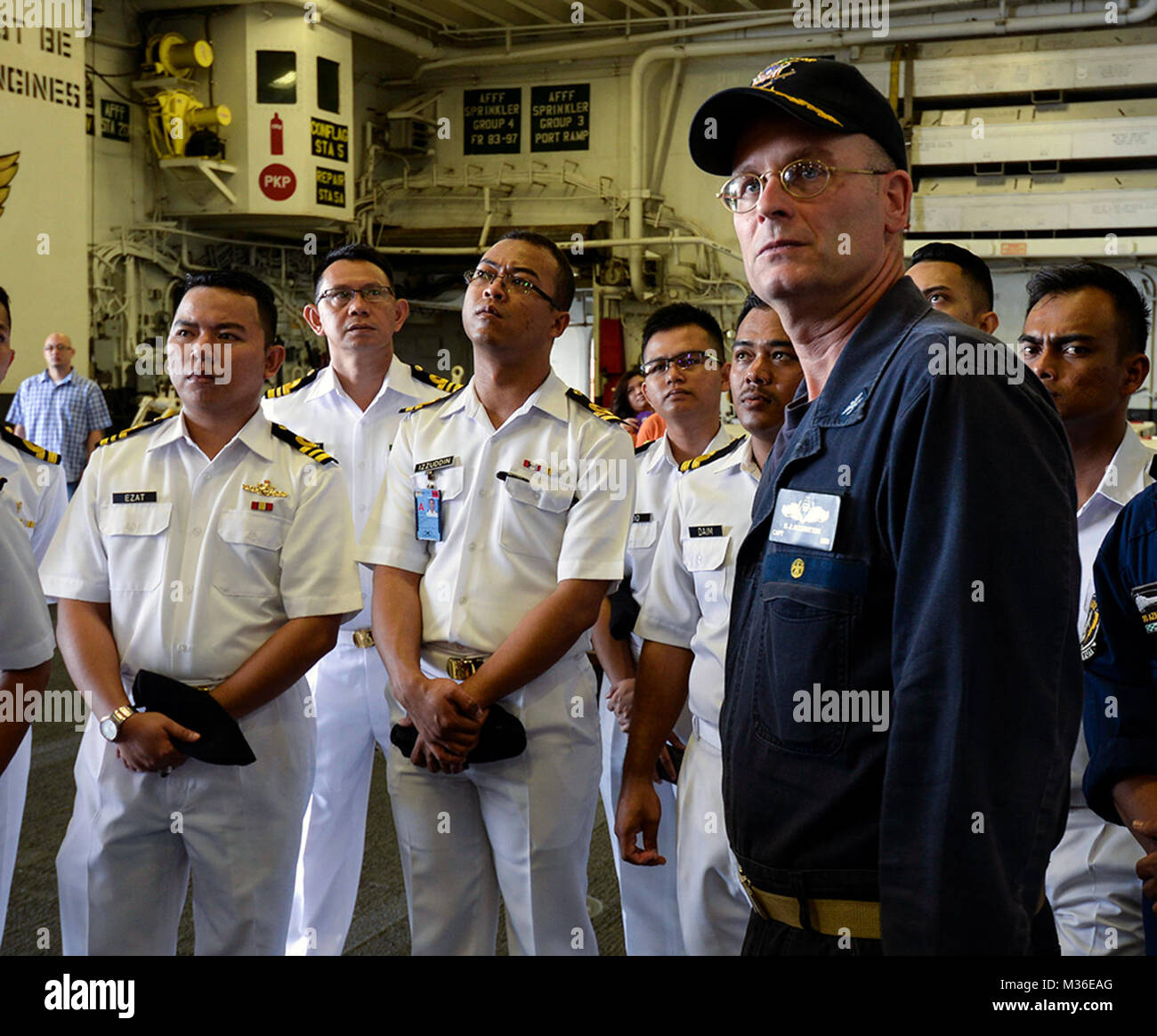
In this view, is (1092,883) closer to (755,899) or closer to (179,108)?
(755,899)

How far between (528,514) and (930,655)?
1516mm

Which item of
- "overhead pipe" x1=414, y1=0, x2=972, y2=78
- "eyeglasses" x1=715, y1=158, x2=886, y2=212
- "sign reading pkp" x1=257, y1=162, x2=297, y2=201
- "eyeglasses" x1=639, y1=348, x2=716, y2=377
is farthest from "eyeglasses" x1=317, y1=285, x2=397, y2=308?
"overhead pipe" x1=414, y1=0, x2=972, y2=78

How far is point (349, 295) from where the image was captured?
319cm

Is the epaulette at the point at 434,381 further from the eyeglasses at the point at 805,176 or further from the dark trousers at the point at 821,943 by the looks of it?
the dark trousers at the point at 821,943

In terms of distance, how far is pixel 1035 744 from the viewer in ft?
3.44

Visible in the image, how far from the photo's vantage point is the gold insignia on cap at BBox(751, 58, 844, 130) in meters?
1.28

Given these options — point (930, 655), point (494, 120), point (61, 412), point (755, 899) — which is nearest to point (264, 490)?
point (755, 899)

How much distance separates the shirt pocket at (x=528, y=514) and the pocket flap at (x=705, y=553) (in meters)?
0.29

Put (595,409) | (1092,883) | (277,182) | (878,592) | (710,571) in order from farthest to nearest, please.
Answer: (277,182) < (595,409) < (710,571) < (1092,883) < (878,592)

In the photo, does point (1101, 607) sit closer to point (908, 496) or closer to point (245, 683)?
point (908, 496)

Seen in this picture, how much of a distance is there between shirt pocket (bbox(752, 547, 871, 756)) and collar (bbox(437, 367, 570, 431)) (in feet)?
4.45

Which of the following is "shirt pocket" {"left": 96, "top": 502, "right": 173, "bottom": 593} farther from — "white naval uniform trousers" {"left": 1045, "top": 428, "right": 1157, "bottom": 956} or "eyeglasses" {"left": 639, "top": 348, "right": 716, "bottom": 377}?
"white naval uniform trousers" {"left": 1045, "top": 428, "right": 1157, "bottom": 956}

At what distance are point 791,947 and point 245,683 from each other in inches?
52.5
